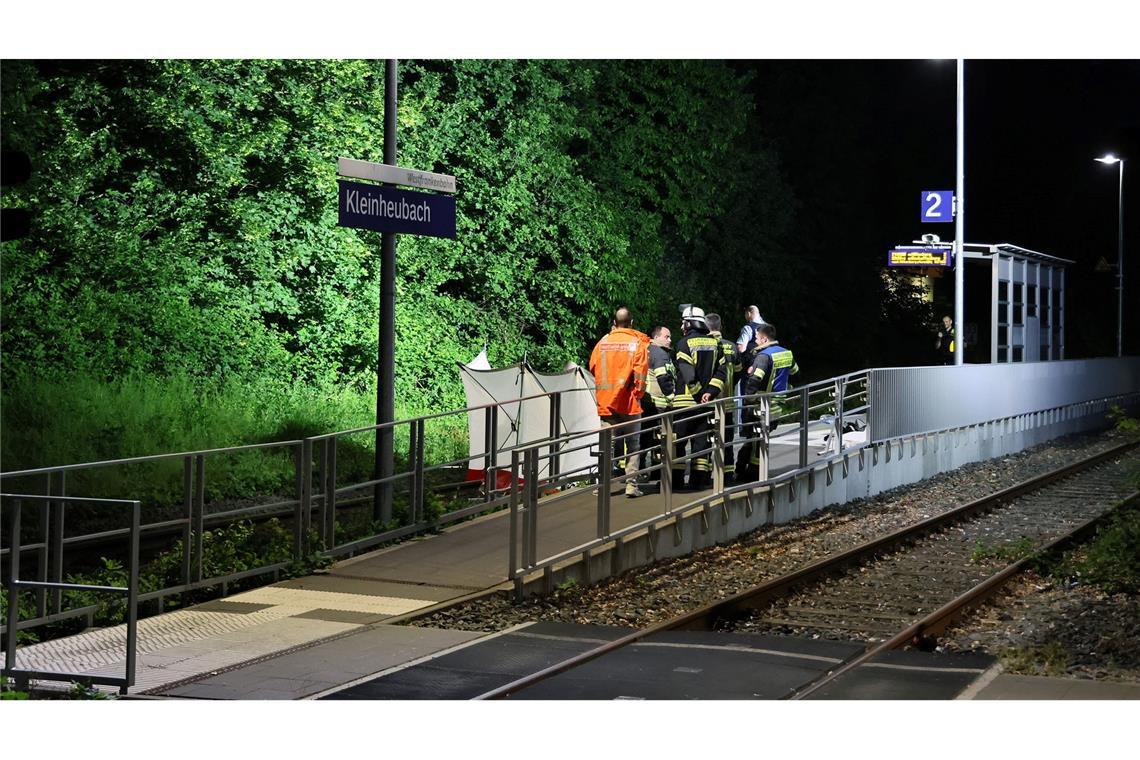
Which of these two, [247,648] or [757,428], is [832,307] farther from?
[247,648]

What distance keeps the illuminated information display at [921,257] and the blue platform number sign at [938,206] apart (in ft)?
1.98

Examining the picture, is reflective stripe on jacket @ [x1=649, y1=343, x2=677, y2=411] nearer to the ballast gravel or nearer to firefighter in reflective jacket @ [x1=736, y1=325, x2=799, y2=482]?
firefighter in reflective jacket @ [x1=736, y1=325, x2=799, y2=482]

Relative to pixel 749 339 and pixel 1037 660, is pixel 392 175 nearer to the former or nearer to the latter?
pixel 1037 660

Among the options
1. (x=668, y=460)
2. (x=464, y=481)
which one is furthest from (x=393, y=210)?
(x=464, y=481)

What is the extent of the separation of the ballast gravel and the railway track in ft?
1.07

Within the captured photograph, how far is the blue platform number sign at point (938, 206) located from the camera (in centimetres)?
2674

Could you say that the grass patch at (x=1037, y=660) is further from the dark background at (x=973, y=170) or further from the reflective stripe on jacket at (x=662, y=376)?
the dark background at (x=973, y=170)

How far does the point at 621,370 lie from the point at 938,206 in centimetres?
1394

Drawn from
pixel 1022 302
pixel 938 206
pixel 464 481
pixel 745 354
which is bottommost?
pixel 464 481

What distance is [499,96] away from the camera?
89.2 ft

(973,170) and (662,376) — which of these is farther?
(973,170)

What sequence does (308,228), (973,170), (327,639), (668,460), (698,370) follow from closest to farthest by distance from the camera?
(327,639) < (668,460) < (698,370) < (308,228) < (973,170)

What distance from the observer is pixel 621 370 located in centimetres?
1496

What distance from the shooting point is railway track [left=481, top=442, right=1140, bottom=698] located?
33.1 ft
